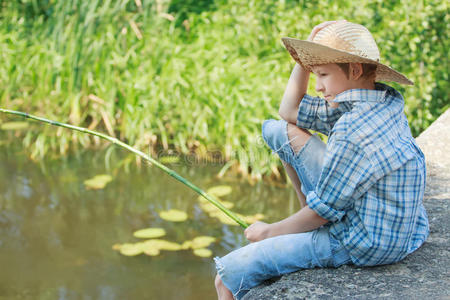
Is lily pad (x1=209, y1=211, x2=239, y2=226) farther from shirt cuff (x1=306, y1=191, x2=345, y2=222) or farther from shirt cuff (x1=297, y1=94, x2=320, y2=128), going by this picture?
shirt cuff (x1=306, y1=191, x2=345, y2=222)

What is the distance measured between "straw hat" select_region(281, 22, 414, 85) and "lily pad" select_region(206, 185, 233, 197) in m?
1.64

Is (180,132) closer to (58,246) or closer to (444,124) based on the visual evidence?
(58,246)

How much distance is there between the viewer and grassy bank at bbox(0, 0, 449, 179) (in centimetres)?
322

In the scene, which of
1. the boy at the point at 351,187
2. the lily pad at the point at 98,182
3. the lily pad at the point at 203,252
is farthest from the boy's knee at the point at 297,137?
the lily pad at the point at 98,182

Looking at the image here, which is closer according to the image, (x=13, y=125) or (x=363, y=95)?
(x=363, y=95)

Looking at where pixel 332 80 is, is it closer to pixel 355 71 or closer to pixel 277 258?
pixel 355 71

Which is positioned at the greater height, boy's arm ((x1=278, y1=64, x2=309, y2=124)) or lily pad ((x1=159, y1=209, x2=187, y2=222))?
boy's arm ((x1=278, y1=64, x2=309, y2=124))

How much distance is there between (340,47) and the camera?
1457 millimetres

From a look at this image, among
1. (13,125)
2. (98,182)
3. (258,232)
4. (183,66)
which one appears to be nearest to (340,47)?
(258,232)

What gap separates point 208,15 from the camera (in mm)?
4148

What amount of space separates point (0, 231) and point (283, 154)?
1.69 metres

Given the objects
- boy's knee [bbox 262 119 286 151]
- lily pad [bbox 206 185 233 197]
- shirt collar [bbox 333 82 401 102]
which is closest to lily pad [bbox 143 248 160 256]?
lily pad [bbox 206 185 233 197]

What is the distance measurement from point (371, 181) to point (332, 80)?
30cm

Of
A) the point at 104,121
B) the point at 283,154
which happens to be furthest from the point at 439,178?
the point at 104,121
